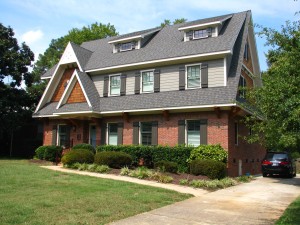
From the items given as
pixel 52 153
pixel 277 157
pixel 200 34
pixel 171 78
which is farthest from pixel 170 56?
pixel 52 153

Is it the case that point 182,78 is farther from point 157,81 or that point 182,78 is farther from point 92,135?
point 92,135

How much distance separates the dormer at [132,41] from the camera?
75.8 feet

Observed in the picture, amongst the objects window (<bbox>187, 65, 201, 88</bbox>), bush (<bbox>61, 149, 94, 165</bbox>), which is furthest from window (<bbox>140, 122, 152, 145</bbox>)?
bush (<bbox>61, 149, 94, 165</bbox>)

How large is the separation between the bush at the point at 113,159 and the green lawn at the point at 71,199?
3.58 meters

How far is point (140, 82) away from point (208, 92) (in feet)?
15.5

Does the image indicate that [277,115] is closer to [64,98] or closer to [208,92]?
[208,92]

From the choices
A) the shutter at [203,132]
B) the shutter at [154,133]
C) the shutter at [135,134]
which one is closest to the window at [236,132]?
the shutter at [203,132]

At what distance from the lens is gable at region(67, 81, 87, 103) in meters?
21.9

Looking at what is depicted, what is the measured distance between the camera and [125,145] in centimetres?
2003

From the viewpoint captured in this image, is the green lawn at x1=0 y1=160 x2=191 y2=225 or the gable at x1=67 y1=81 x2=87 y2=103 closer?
the green lawn at x1=0 y1=160 x2=191 y2=225

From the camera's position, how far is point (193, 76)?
19469mm

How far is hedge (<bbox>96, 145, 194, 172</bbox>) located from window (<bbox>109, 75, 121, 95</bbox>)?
395 cm

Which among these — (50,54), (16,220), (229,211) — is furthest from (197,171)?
(50,54)

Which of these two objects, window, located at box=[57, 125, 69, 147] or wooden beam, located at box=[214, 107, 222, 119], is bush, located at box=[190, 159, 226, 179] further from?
window, located at box=[57, 125, 69, 147]
